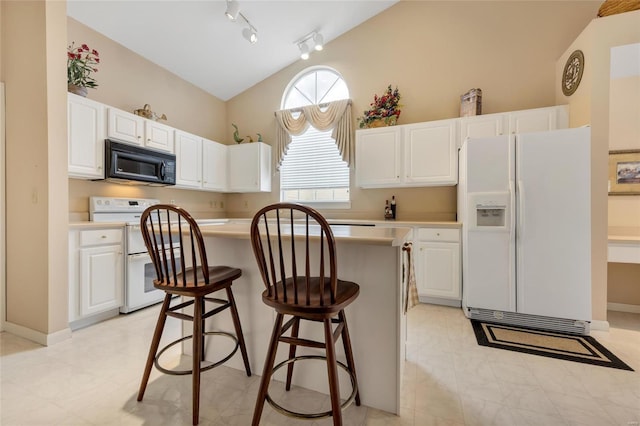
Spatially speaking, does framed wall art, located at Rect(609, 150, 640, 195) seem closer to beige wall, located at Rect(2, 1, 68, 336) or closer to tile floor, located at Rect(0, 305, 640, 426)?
tile floor, located at Rect(0, 305, 640, 426)

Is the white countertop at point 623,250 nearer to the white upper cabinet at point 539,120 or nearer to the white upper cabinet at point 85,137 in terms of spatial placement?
the white upper cabinet at point 539,120

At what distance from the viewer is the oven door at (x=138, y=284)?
266 centimetres

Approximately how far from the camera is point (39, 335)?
2.13 m

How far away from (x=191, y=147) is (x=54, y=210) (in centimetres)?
192

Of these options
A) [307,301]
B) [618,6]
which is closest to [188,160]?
[307,301]

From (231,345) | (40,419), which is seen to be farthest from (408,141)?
(40,419)

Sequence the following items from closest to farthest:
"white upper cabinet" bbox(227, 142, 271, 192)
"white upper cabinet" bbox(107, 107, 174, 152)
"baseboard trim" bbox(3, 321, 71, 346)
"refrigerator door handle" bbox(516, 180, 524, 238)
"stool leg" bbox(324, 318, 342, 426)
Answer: "stool leg" bbox(324, 318, 342, 426) → "baseboard trim" bbox(3, 321, 71, 346) → "refrigerator door handle" bbox(516, 180, 524, 238) → "white upper cabinet" bbox(107, 107, 174, 152) → "white upper cabinet" bbox(227, 142, 271, 192)

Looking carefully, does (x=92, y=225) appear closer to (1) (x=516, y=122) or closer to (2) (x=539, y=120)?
(1) (x=516, y=122)

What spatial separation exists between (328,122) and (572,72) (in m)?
2.73

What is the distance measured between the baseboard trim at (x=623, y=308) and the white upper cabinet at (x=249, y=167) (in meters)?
4.42

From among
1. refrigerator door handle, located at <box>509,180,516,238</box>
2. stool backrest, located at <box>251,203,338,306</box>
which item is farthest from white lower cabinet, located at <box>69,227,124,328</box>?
refrigerator door handle, located at <box>509,180,516,238</box>

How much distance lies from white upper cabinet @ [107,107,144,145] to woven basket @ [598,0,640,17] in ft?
15.4

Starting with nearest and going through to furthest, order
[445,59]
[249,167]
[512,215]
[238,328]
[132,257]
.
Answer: [238,328] → [512,215] → [132,257] → [445,59] → [249,167]

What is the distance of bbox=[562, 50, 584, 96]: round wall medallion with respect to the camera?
259cm
